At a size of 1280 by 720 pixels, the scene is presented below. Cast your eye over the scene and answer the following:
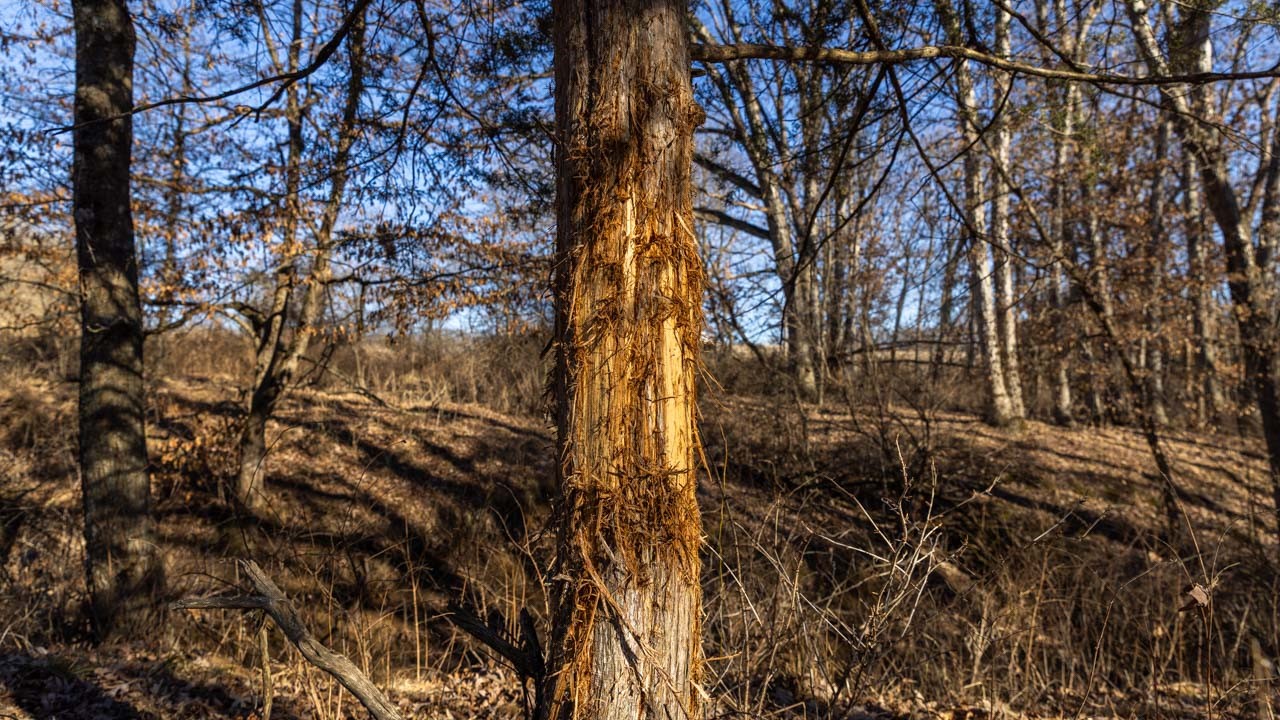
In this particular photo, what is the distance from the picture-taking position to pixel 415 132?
4422mm

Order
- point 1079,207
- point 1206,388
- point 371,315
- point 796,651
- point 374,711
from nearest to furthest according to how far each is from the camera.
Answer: point 374,711, point 796,651, point 371,315, point 1079,207, point 1206,388

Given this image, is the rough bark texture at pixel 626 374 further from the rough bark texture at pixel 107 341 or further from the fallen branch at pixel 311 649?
the rough bark texture at pixel 107 341

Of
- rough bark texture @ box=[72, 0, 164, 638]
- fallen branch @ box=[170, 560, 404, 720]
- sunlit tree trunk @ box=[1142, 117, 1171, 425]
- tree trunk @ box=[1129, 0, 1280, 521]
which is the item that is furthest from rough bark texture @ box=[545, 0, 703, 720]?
sunlit tree trunk @ box=[1142, 117, 1171, 425]

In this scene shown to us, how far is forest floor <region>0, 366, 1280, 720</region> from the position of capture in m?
3.44

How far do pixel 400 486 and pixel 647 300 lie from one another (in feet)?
24.8

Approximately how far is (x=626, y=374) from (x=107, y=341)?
15.7 feet

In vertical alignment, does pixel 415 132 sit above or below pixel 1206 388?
above

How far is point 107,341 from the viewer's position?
15.6ft

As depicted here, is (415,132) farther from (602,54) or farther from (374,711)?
(374,711)

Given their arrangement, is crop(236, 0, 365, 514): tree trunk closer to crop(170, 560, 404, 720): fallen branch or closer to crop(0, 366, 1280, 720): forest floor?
crop(0, 366, 1280, 720): forest floor

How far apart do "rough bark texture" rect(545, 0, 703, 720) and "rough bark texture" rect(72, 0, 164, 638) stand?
452cm

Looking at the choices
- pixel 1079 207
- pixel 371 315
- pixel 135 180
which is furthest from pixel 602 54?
pixel 1079 207

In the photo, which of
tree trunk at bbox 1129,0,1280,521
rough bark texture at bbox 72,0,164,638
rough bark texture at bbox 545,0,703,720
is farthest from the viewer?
tree trunk at bbox 1129,0,1280,521

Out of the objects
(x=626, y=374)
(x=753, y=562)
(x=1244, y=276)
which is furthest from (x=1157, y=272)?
(x=626, y=374)
